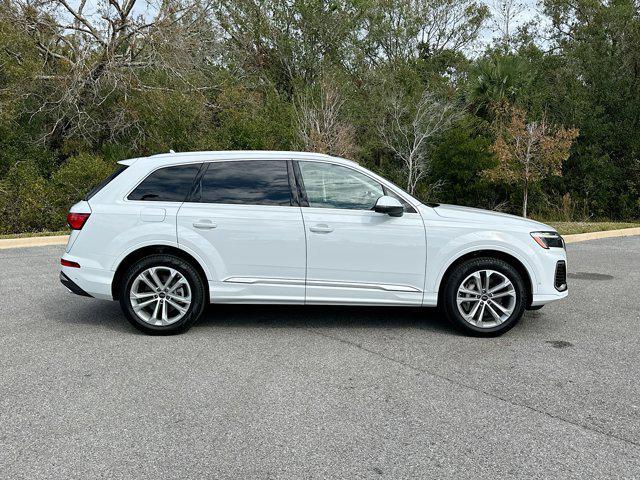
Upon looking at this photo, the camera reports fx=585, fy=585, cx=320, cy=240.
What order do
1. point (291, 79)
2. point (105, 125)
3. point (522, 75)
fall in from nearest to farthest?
point (105, 125), point (522, 75), point (291, 79)

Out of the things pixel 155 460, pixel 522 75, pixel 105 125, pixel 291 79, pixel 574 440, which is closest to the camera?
pixel 155 460

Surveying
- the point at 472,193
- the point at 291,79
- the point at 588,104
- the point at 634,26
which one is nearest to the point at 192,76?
the point at 291,79

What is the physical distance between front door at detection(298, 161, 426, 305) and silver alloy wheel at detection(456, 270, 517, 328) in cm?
45

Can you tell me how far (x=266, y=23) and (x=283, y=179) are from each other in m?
28.2

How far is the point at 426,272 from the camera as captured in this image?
573cm

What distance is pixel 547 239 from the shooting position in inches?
231

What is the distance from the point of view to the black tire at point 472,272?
225 inches

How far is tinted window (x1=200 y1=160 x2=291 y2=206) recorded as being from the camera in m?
5.82

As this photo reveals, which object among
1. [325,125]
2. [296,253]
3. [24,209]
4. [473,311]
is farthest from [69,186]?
[473,311]

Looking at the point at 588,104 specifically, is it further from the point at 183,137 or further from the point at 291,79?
the point at 183,137

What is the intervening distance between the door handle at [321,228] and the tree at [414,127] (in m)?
19.8

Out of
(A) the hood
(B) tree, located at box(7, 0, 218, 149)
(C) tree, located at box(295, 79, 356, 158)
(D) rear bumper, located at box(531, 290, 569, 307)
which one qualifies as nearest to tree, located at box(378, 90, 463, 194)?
(C) tree, located at box(295, 79, 356, 158)

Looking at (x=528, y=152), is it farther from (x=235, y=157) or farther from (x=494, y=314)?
(x=235, y=157)

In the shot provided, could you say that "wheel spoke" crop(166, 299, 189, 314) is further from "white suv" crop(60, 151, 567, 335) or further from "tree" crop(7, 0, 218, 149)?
"tree" crop(7, 0, 218, 149)
